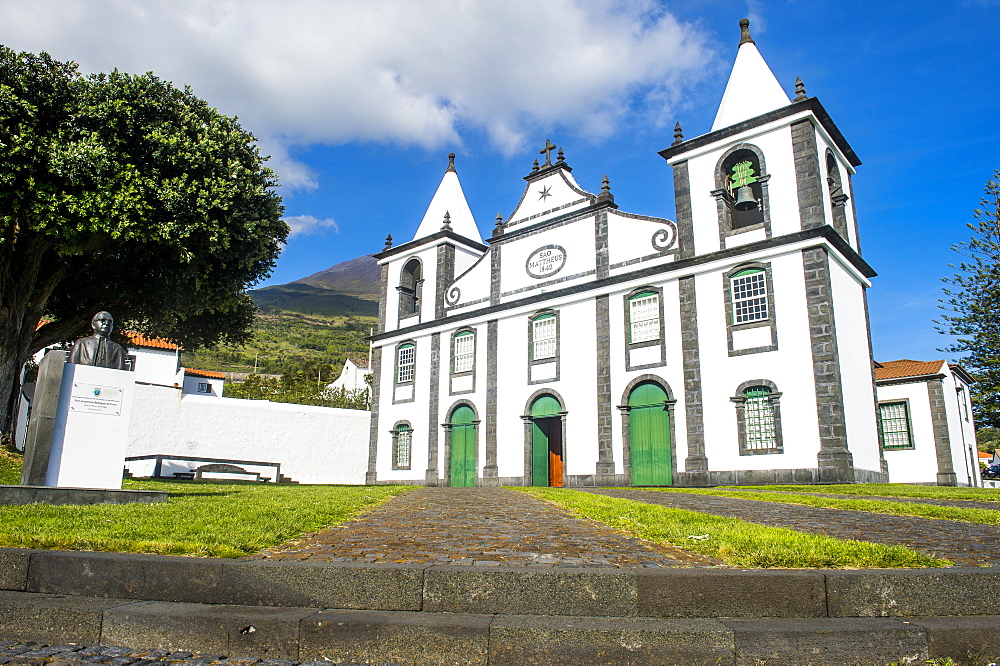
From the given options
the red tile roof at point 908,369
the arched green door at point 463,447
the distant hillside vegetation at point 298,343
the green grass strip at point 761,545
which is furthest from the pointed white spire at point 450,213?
the green grass strip at point 761,545

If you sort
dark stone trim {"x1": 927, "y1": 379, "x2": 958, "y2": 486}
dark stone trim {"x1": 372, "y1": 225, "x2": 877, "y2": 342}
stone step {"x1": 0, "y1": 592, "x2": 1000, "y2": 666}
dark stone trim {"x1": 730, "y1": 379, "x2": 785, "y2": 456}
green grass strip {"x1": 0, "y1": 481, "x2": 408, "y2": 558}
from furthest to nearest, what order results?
dark stone trim {"x1": 927, "y1": 379, "x2": 958, "y2": 486} → dark stone trim {"x1": 372, "y1": 225, "x2": 877, "y2": 342} → dark stone trim {"x1": 730, "y1": 379, "x2": 785, "y2": 456} → green grass strip {"x1": 0, "y1": 481, "x2": 408, "y2": 558} → stone step {"x1": 0, "y1": 592, "x2": 1000, "y2": 666}

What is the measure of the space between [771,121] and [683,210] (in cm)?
348

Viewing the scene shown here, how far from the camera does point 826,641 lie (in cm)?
290

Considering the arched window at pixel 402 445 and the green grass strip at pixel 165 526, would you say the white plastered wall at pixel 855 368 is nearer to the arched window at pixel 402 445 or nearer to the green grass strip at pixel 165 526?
the green grass strip at pixel 165 526

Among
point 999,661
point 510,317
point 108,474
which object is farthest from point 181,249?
point 999,661

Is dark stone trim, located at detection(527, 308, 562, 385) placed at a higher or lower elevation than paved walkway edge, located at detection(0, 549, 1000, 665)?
higher

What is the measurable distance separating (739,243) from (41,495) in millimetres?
17462

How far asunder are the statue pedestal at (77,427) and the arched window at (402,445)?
18.8 meters

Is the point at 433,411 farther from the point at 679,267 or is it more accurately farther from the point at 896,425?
the point at 896,425

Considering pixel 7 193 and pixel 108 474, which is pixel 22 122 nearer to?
pixel 7 193

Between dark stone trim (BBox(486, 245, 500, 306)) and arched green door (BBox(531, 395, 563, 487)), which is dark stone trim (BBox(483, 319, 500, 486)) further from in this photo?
arched green door (BBox(531, 395, 563, 487))

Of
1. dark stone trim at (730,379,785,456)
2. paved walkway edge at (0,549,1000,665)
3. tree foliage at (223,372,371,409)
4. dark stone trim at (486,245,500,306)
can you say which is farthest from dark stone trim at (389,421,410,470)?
paved walkway edge at (0,549,1000,665)

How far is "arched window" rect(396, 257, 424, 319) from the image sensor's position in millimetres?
29406

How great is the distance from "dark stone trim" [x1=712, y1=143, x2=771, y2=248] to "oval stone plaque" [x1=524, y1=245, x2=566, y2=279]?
18.9 ft
